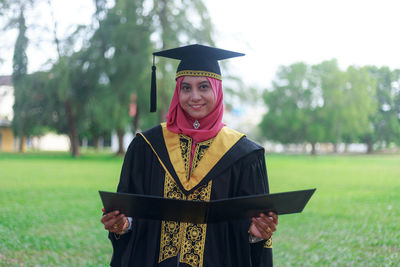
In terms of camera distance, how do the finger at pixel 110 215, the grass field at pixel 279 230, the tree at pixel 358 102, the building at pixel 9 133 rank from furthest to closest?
1. the building at pixel 9 133
2. the tree at pixel 358 102
3. the grass field at pixel 279 230
4. the finger at pixel 110 215

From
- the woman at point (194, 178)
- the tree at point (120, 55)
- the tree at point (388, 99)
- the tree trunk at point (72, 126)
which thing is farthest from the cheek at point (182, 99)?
the tree trunk at point (72, 126)

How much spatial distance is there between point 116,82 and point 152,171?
20.6 m

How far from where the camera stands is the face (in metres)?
2.15

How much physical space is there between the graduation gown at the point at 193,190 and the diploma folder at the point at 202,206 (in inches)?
10.2

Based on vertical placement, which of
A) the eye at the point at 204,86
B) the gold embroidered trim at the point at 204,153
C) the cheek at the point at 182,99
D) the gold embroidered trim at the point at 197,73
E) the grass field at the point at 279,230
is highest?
the gold embroidered trim at the point at 197,73

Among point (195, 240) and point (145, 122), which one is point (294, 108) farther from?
point (195, 240)

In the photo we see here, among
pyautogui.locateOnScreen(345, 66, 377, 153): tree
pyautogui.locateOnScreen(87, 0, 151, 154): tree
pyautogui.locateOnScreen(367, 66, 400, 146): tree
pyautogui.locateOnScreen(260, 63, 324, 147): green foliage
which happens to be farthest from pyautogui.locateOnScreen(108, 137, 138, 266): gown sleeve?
pyautogui.locateOnScreen(260, 63, 324, 147): green foliage

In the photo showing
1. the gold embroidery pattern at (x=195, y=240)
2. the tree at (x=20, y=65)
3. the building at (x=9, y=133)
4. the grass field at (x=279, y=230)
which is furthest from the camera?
the building at (x=9, y=133)

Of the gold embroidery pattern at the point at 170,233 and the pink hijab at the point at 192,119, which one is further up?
the pink hijab at the point at 192,119

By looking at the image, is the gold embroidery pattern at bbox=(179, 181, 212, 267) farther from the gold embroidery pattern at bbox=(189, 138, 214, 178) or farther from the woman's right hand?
the woman's right hand

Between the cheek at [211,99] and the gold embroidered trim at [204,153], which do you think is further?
the cheek at [211,99]

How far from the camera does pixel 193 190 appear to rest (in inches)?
78.7

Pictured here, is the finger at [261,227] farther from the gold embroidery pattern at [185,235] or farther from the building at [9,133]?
the building at [9,133]

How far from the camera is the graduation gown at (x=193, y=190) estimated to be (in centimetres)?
201
